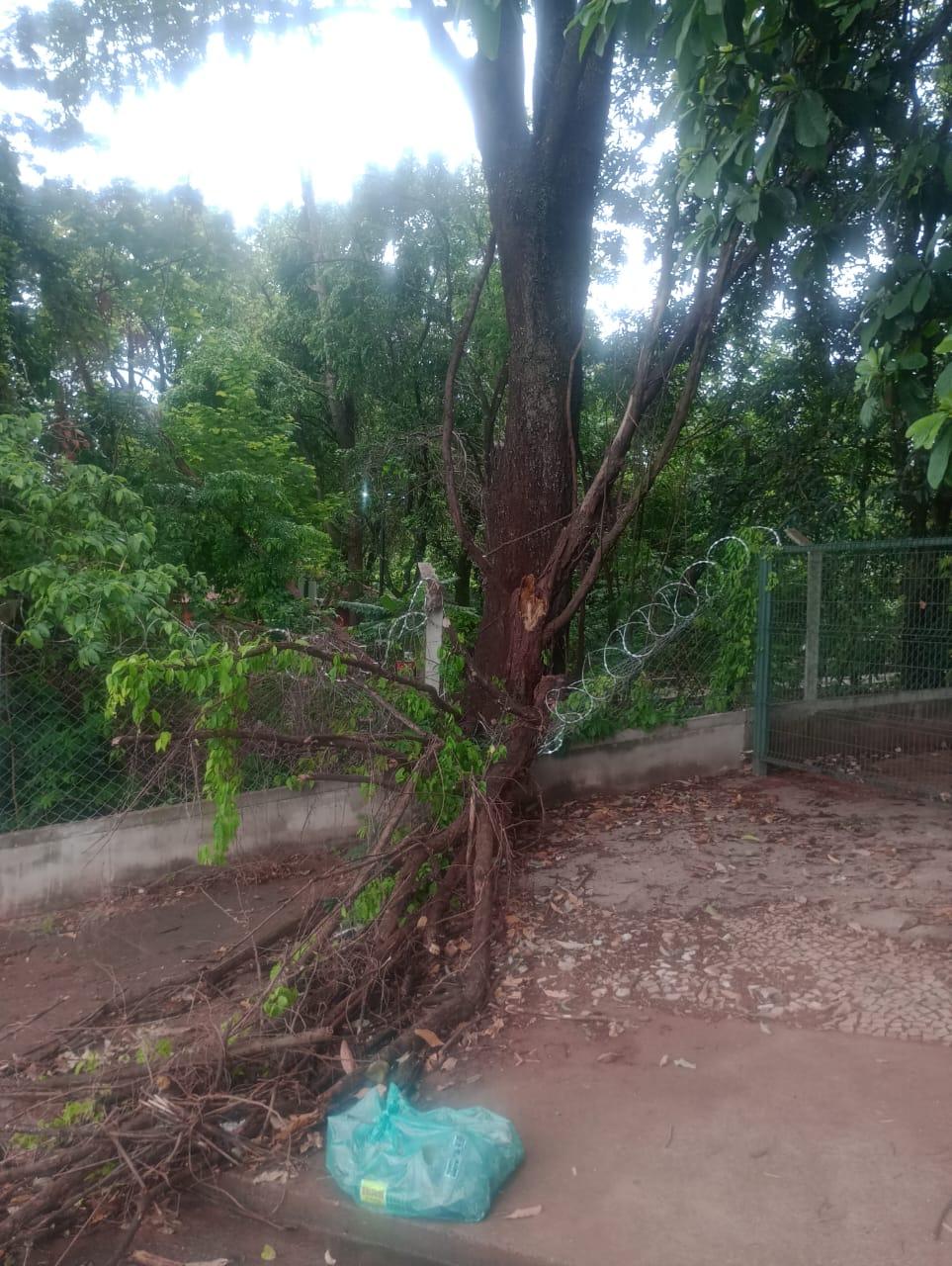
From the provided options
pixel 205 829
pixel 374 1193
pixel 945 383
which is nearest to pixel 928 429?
pixel 945 383

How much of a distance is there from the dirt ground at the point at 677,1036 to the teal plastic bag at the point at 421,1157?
80 millimetres

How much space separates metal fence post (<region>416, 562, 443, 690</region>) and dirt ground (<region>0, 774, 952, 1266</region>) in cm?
129

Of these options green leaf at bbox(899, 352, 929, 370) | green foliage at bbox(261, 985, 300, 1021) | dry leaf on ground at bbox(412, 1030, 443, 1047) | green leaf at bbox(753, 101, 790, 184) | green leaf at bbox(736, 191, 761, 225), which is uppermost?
green leaf at bbox(753, 101, 790, 184)

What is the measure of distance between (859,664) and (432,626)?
138 inches

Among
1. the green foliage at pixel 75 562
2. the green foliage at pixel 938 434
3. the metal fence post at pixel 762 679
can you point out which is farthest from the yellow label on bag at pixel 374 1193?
the metal fence post at pixel 762 679

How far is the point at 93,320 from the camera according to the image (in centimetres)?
892

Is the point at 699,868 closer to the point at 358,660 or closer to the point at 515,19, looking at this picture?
the point at 358,660

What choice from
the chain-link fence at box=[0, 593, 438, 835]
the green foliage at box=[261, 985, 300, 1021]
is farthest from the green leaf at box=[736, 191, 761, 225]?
the green foliage at box=[261, 985, 300, 1021]

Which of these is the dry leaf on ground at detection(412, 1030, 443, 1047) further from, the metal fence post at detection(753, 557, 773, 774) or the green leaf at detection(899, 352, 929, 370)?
the metal fence post at detection(753, 557, 773, 774)

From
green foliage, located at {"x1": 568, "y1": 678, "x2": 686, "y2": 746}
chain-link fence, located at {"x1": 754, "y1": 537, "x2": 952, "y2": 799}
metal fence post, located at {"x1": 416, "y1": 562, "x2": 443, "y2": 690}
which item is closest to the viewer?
metal fence post, located at {"x1": 416, "y1": 562, "x2": 443, "y2": 690}

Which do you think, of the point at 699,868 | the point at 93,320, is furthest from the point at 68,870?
the point at 93,320

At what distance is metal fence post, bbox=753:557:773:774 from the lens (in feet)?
27.1

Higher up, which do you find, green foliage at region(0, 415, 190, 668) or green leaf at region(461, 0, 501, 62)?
green leaf at region(461, 0, 501, 62)

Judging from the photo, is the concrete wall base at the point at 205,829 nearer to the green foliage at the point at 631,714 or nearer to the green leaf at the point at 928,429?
the green foliage at the point at 631,714
